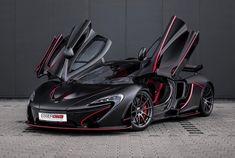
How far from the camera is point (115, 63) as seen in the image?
11875mm

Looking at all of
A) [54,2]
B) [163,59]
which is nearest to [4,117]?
[163,59]

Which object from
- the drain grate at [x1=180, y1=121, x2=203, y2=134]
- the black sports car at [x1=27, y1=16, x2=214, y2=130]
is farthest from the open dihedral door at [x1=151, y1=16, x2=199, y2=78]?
the drain grate at [x1=180, y1=121, x2=203, y2=134]

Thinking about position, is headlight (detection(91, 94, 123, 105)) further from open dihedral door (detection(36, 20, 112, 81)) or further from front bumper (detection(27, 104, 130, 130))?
open dihedral door (detection(36, 20, 112, 81))

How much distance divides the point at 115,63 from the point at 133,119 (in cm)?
155

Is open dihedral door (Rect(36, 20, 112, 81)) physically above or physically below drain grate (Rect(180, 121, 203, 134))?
above

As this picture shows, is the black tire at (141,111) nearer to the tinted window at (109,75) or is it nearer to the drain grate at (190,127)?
the tinted window at (109,75)

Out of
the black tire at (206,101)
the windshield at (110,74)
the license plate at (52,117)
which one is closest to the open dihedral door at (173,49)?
the windshield at (110,74)

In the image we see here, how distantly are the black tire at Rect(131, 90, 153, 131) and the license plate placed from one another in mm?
1210

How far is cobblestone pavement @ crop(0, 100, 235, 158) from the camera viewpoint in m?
8.51

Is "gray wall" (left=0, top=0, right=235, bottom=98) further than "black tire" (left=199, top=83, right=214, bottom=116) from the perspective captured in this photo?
Yes

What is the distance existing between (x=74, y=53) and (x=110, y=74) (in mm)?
764

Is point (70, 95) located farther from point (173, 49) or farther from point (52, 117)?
point (173, 49)

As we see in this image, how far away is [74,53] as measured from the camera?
1124 cm

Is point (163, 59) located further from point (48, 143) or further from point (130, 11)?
point (130, 11)
